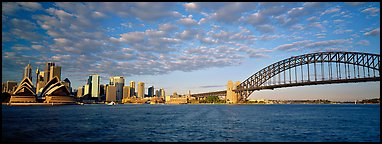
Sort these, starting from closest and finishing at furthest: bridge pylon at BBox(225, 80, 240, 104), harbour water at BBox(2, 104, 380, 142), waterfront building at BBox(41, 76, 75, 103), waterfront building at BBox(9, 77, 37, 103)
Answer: harbour water at BBox(2, 104, 380, 142), bridge pylon at BBox(225, 80, 240, 104), waterfront building at BBox(9, 77, 37, 103), waterfront building at BBox(41, 76, 75, 103)

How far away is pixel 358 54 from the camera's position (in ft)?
270

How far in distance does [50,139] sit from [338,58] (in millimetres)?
89420

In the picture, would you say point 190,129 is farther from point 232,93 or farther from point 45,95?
point 45,95

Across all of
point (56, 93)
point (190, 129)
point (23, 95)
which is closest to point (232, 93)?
point (56, 93)

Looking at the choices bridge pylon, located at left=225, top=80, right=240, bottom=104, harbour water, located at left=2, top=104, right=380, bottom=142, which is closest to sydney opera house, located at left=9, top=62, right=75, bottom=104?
bridge pylon, located at left=225, top=80, right=240, bottom=104

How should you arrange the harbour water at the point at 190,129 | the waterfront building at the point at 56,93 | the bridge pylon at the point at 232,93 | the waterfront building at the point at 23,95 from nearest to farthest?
the harbour water at the point at 190,129 → the bridge pylon at the point at 232,93 → the waterfront building at the point at 23,95 → the waterfront building at the point at 56,93

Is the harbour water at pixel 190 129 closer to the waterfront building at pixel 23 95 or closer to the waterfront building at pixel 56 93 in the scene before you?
the waterfront building at pixel 56 93

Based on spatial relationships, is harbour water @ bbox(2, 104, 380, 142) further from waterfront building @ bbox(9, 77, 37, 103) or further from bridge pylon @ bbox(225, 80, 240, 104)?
waterfront building @ bbox(9, 77, 37, 103)

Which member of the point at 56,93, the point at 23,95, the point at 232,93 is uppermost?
the point at 56,93

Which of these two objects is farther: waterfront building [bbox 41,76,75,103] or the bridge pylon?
waterfront building [bbox 41,76,75,103]

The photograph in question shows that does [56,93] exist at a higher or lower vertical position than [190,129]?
higher

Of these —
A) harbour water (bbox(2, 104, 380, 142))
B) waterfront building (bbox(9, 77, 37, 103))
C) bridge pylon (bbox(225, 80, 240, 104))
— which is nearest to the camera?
harbour water (bbox(2, 104, 380, 142))

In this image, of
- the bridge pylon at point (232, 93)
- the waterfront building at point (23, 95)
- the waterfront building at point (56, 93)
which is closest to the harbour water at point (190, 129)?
the bridge pylon at point (232, 93)

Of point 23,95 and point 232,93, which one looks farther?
point 23,95
